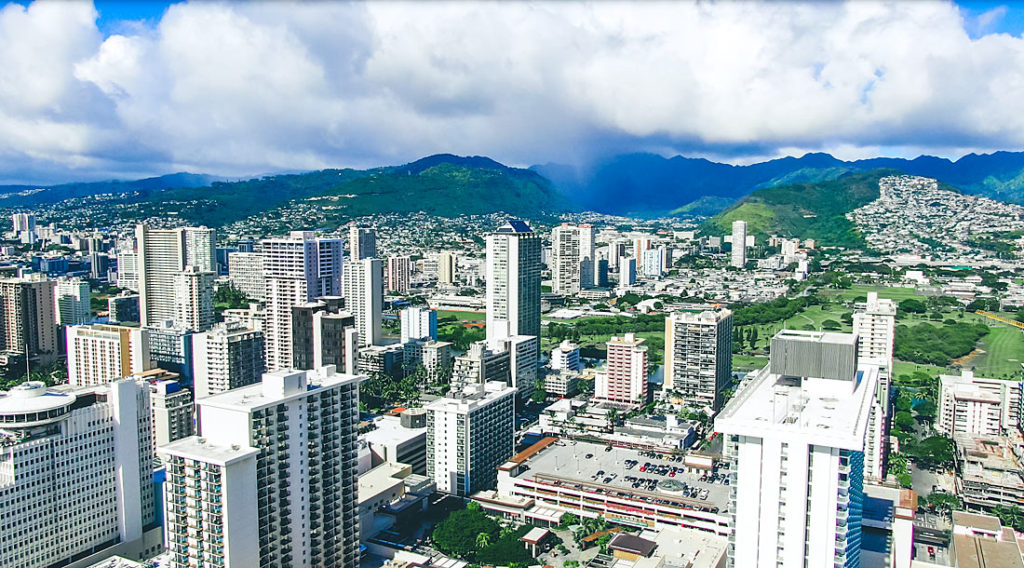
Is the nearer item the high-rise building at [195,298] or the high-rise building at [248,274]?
the high-rise building at [195,298]

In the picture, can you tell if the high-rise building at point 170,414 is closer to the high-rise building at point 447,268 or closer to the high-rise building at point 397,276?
the high-rise building at point 397,276

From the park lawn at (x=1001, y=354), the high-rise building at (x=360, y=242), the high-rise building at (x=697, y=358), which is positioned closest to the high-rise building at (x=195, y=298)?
the high-rise building at (x=697, y=358)

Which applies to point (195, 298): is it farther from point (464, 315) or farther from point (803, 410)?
point (803, 410)

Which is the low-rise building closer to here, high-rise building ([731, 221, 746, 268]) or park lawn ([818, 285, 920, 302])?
park lawn ([818, 285, 920, 302])

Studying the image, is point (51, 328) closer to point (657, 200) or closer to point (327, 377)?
point (327, 377)

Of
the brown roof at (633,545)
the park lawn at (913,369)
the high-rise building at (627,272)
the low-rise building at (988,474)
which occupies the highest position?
the high-rise building at (627,272)

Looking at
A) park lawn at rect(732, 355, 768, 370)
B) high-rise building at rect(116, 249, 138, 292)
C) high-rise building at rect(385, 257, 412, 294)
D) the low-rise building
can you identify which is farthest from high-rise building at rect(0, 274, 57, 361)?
the low-rise building
